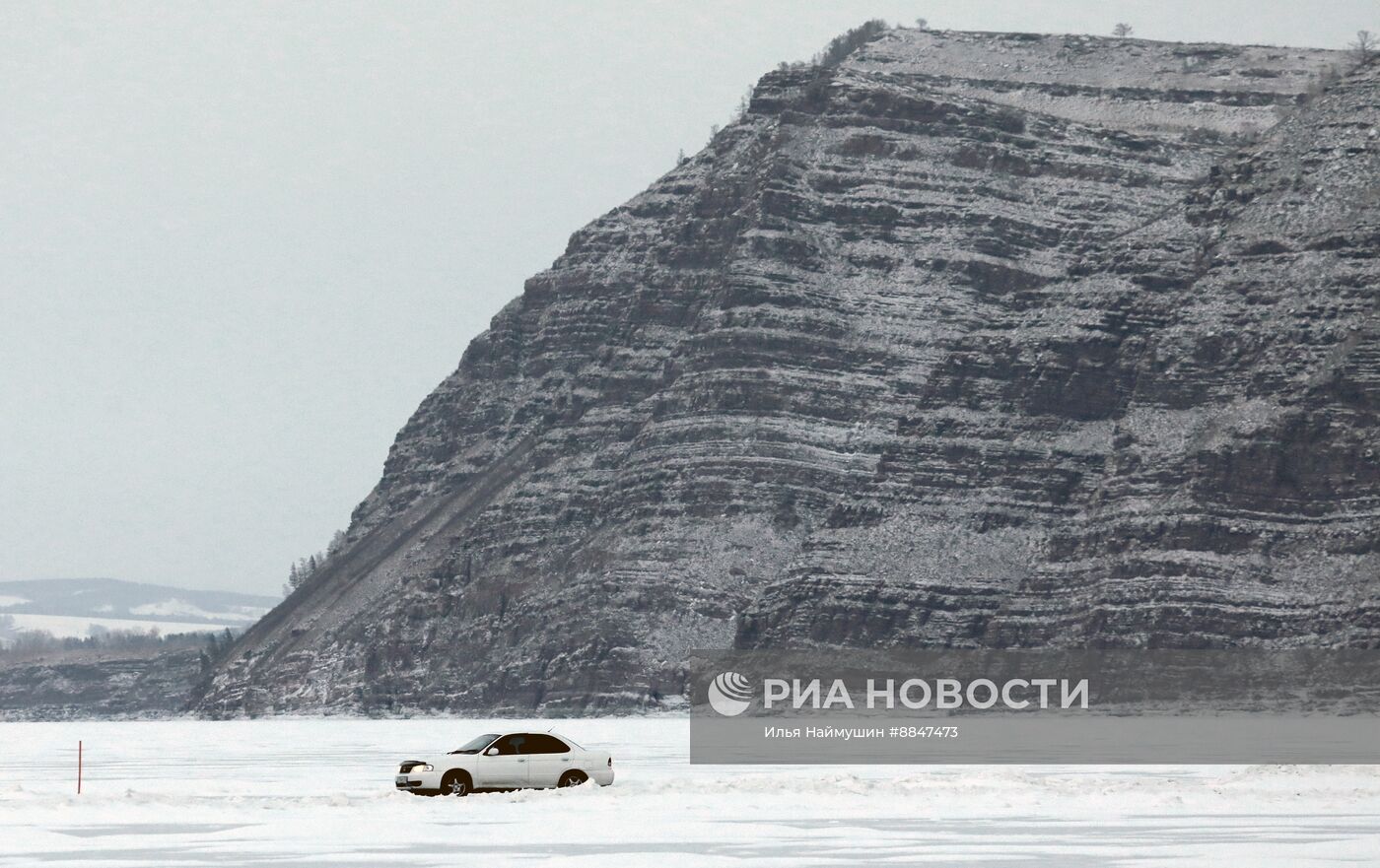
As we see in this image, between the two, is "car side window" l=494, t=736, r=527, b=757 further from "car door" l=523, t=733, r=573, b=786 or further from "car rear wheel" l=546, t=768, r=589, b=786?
"car rear wheel" l=546, t=768, r=589, b=786

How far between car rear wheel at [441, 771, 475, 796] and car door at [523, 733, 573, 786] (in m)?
1.66

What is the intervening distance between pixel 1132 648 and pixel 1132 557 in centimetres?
911

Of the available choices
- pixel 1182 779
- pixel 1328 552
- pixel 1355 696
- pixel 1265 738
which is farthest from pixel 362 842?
pixel 1328 552

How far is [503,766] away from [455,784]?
48.7 inches

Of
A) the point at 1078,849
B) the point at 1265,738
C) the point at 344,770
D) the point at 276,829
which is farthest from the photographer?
the point at 1265,738

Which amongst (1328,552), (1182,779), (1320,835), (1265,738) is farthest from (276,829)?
(1328,552)

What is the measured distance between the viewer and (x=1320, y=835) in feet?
167

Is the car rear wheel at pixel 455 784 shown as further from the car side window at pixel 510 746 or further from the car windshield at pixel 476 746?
the car side window at pixel 510 746

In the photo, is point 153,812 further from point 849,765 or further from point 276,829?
point 849,765

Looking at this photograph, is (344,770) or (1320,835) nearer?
(1320,835)

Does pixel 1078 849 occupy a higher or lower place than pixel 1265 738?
higher

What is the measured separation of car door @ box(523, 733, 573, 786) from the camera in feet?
204

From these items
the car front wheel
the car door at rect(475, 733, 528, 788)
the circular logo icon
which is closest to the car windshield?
the car door at rect(475, 733, 528, 788)

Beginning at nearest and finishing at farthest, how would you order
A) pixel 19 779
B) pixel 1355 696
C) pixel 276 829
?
pixel 276 829 → pixel 19 779 → pixel 1355 696
